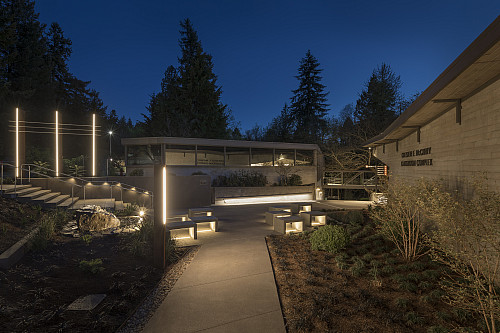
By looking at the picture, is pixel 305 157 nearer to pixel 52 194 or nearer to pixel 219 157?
pixel 219 157

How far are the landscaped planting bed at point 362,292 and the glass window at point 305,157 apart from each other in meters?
13.9

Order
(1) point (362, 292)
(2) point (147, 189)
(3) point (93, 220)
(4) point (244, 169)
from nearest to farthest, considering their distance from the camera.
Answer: (1) point (362, 292) → (3) point (93, 220) → (2) point (147, 189) → (4) point (244, 169)

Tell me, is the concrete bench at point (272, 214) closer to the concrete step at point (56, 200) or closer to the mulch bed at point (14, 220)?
the mulch bed at point (14, 220)

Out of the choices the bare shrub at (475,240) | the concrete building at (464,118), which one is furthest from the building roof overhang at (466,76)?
the bare shrub at (475,240)

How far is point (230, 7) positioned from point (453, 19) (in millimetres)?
145902

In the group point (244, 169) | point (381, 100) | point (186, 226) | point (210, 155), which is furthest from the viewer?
point (381, 100)

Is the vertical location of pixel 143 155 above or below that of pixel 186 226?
above

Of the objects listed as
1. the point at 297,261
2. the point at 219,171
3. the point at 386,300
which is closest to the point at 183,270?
the point at 297,261

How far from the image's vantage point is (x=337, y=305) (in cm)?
394

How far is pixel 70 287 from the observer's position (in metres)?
4.35

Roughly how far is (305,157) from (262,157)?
13.0 ft

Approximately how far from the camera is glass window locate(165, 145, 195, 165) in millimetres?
16703

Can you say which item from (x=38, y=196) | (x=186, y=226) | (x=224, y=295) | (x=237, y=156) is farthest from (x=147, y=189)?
(x=224, y=295)

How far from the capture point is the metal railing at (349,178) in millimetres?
18828
